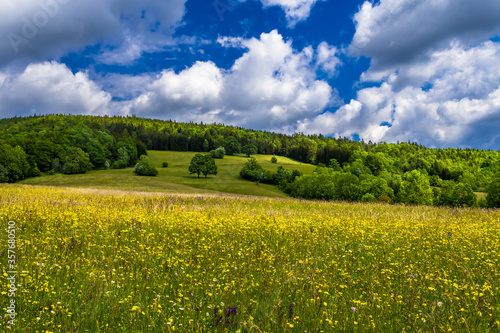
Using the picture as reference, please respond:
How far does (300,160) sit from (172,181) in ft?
322

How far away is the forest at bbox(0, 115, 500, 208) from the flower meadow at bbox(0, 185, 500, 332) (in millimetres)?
41605

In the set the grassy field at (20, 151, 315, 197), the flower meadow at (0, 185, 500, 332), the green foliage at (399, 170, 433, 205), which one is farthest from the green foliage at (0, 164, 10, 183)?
the green foliage at (399, 170, 433, 205)

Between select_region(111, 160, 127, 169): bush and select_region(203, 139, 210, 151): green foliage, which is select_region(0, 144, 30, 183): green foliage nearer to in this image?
select_region(111, 160, 127, 169): bush

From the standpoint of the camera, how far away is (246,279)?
16.3ft

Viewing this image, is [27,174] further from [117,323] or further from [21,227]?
[117,323]

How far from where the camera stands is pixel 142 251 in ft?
21.1

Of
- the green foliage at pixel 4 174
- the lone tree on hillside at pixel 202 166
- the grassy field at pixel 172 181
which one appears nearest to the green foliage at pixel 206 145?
the grassy field at pixel 172 181

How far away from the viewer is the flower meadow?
383 cm

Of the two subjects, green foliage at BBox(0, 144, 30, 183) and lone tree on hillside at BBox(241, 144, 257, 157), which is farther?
lone tree on hillside at BBox(241, 144, 257, 157)

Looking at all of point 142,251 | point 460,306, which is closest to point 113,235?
point 142,251

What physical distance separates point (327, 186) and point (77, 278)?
72.8m

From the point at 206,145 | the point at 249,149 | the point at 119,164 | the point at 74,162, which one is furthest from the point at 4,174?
the point at 249,149

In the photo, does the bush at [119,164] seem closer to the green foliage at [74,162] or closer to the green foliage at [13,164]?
the green foliage at [74,162]

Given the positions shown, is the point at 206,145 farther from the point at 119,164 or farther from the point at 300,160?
the point at 119,164
